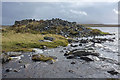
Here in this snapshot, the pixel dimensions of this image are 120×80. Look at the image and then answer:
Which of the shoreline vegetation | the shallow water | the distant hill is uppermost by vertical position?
the distant hill

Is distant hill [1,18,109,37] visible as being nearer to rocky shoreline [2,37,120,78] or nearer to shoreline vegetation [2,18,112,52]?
shoreline vegetation [2,18,112,52]

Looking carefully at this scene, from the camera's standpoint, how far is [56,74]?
2359cm

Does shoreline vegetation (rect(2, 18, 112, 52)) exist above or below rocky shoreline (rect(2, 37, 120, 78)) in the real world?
above

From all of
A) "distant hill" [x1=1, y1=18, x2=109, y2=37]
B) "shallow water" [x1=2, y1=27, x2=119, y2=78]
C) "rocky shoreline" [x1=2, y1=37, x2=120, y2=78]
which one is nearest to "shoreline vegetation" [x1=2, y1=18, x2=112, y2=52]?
"distant hill" [x1=1, y1=18, x2=109, y2=37]

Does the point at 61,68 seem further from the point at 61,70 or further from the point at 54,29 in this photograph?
the point at 54,29

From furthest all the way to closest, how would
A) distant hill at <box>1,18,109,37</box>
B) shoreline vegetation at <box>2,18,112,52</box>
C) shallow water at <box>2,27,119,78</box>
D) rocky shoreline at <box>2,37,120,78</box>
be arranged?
distant hill at <box>1,18,109,37</box> < shoreline vegetation at <box>2,18,112,52</box> < rocky shoreline at <box>2,37,120,78</box> < shallow water at <box>2,27,119,78</box>

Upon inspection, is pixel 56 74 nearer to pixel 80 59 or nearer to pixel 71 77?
pixel 71 77

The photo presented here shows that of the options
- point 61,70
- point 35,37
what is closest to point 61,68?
point 61,70

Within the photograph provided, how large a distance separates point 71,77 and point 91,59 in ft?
37.0

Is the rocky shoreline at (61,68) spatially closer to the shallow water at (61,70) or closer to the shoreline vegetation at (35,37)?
the shallow water at (61,70)

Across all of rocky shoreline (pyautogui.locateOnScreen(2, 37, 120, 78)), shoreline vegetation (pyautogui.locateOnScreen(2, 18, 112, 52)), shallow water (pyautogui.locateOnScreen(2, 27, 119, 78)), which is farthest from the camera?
shoreline vegetation (pyautogui.locateOnScreen(2, 18, 112, 52))

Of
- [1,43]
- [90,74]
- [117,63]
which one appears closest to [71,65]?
[90,74]

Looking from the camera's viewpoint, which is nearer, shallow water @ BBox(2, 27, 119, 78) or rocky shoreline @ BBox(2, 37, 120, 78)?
shallow water @ BBox(2, 27, 119, 78)

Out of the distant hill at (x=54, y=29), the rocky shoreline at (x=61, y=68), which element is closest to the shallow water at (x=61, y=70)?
the rocky shoreline at (x=61, y=68)
